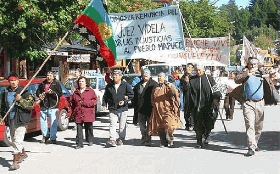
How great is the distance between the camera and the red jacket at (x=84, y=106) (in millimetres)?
11062

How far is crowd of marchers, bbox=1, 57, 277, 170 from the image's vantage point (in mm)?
9039

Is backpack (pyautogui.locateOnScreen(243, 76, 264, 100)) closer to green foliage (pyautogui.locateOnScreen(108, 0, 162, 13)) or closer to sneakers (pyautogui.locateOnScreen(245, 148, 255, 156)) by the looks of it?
sneakers (pyautogui.locateOnScreen(245, 148, 255, 156))

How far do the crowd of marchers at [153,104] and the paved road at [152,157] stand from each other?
29 centimetres

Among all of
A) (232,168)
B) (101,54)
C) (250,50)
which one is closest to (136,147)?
(101,54)

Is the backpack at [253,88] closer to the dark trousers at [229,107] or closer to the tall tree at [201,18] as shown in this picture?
the dark trousers at [229,107]

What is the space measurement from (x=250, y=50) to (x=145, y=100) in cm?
408

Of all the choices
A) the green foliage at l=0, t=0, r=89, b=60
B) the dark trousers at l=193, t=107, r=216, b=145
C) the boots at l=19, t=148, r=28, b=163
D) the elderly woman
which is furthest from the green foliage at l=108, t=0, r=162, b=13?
the boots at l=19, t=148, r=28, b=163

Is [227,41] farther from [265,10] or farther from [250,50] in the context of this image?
[265,10]

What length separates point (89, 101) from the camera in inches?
439

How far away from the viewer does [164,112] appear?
35.2ft

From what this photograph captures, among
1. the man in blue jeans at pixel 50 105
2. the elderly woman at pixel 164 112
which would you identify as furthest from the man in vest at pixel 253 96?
the man in blue jeans at pixel 50 105

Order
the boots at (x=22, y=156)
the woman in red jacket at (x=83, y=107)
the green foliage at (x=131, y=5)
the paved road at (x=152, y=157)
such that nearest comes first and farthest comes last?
the paved road at (x=152, y=157)
the boots at (x=22, y=156)
the woman in red jacket at (x=83, y=107)
the green foliage at (x=131, y=5)

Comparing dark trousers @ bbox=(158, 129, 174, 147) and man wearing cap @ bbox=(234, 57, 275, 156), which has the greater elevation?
man wearing cap @ bbox=(234, 57, 275, 156)

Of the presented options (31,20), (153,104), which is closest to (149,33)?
(153,104)
